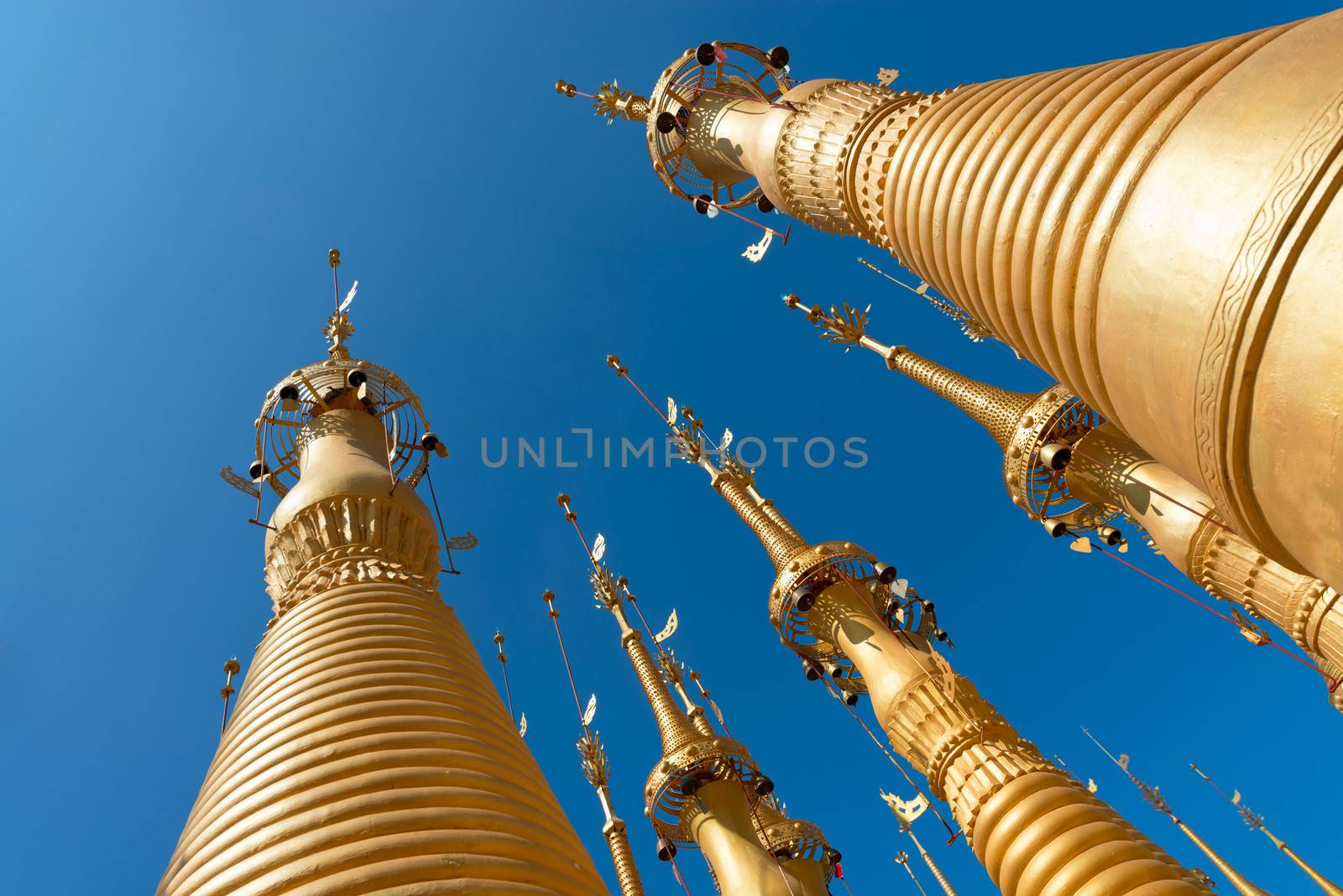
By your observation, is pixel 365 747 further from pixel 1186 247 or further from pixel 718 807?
pixel 718 807

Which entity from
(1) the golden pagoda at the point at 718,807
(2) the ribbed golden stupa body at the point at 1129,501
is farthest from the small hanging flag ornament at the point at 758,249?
(1) the golden pagoda at the point at 718,807

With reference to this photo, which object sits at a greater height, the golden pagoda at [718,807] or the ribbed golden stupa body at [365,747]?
the golden pagoda at [718,807]

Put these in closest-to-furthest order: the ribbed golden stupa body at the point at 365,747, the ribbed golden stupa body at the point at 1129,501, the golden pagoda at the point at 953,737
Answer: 1. the ribbed golden stupa body at the point at 365,747
2. the golden pagoda at the point at 953,737
3. the ribbed golden stupa body at the point at 1129,501

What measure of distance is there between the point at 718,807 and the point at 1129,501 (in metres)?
9.76

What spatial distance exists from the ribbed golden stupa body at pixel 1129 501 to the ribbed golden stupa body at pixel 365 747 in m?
7.60

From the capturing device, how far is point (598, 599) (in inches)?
933

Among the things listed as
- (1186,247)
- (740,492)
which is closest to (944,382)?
(740,492)

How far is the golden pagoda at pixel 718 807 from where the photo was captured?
1498cm

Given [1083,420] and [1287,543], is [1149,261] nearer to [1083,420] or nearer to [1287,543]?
[1287,543]

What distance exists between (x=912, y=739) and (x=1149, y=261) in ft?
29.6

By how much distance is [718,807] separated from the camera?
54.5 ft

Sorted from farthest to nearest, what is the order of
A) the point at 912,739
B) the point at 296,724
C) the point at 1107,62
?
the point at 912,739, the point at 1107,62, the point at 296,724

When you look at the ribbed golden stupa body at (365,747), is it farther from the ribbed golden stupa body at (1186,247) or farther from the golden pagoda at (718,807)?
the golden pagoda at (718,807)

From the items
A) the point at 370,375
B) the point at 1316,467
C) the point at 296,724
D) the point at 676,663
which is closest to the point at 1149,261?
the point at 1316,467
